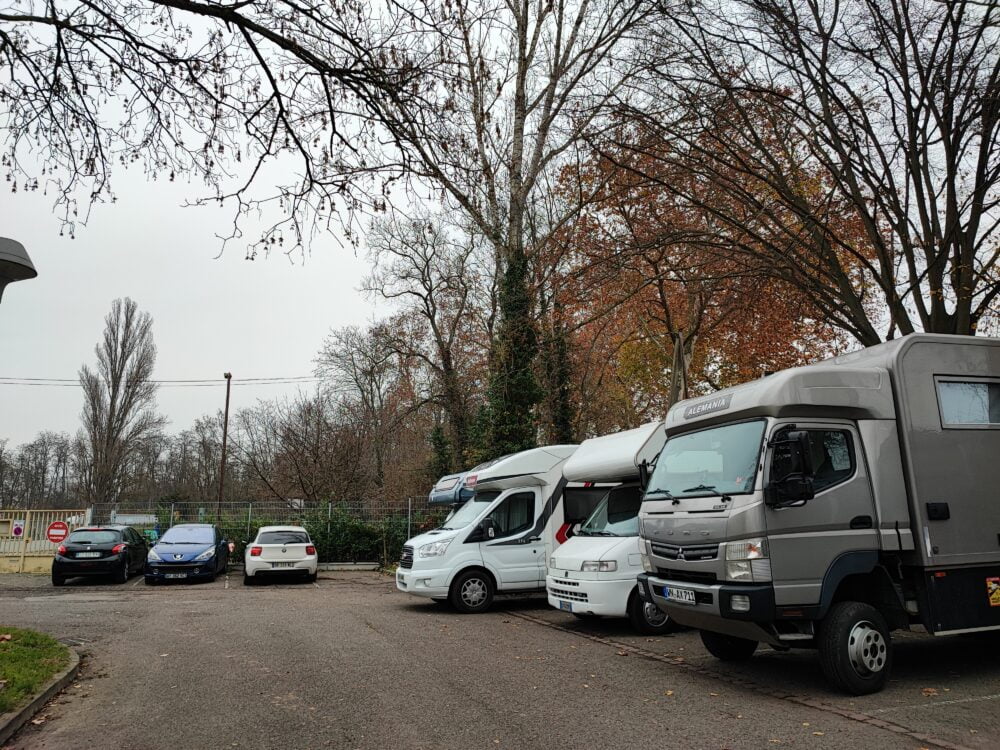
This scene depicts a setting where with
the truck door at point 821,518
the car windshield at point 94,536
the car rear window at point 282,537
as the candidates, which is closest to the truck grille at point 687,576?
the truck door at point 821,518

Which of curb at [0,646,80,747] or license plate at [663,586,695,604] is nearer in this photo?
curb at [0,646,80,747]

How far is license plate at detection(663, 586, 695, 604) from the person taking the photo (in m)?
7.52

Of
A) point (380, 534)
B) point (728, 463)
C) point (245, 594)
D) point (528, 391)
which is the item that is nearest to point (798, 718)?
point (728, 463)

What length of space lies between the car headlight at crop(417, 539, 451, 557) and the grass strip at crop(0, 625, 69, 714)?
5708mm

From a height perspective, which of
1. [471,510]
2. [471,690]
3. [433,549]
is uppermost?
[471,510]

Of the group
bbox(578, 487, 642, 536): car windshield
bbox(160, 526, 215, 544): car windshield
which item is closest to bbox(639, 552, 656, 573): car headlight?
bbox(578, 487, 642, 536): car windshield

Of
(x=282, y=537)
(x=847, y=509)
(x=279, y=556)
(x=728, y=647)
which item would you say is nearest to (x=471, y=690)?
(x=728, y=647)

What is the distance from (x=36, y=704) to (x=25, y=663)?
1.44 metres

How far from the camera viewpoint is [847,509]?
23.9ft

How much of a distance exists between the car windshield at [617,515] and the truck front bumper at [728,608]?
10.4 feet

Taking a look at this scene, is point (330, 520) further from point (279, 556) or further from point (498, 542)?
point (498, 542)

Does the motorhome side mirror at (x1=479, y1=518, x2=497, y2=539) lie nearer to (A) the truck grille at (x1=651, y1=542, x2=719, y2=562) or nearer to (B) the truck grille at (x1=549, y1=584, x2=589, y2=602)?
(B) the truck grille at (x1=549, y1=584, x2=589, y2=602)

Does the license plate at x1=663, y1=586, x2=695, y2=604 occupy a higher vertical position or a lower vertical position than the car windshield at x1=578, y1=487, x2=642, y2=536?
lower

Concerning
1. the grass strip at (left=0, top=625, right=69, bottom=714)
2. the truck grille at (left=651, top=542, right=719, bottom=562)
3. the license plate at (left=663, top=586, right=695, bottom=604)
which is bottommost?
the grass strip at (left=0, top=625, right=69, bottom=714)
